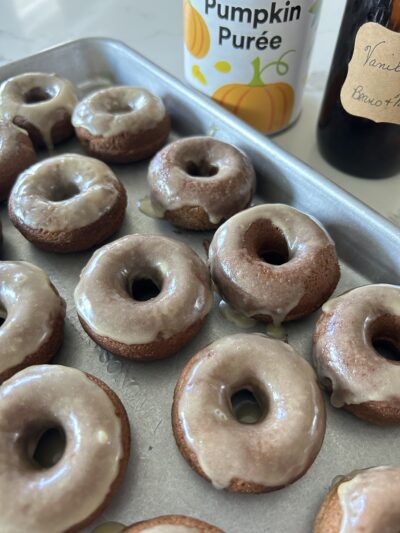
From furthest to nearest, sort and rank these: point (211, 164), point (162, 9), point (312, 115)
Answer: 1. point (162, 9)
2. point (312, 115)
3. point (211, 164)

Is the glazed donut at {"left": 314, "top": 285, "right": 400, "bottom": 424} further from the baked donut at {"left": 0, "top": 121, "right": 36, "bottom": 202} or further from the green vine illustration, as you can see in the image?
the baked donut at {"left": 0, "top": 121, "right": 36, "bottom": 202}

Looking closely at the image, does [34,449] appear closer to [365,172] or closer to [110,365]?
[110,365]

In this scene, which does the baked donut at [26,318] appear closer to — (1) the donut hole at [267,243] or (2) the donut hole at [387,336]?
(1) the donut hole at [267,243]

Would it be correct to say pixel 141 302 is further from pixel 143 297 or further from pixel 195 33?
pixel 195 33

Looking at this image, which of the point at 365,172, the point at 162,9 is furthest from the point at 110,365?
the point at 162,9

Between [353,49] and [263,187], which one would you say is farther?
[263,187]

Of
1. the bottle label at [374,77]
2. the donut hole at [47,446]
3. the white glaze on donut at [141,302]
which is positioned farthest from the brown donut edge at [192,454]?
the bottle label at [374,77]

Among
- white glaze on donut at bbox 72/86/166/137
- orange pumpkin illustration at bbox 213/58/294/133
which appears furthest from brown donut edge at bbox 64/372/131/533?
orange pumpkin illustration at bbox 213/58/294/133

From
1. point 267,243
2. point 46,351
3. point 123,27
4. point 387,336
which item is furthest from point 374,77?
point 123,27
